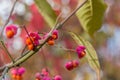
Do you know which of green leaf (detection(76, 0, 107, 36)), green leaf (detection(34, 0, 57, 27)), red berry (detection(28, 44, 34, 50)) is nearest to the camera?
red berry (detection(28, 44, 34, 50))

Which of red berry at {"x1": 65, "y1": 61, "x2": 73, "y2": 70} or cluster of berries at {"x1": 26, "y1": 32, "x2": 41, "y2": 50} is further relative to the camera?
red berry at {"x1": 65, "y1": 61, "x2": 73, "y2": 70}

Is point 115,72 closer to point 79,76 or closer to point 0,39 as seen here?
point 79,76

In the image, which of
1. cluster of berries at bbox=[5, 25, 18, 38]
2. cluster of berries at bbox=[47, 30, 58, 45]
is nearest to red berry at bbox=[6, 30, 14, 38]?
cluster of berries at bbox=[5, 25, 18, 38]

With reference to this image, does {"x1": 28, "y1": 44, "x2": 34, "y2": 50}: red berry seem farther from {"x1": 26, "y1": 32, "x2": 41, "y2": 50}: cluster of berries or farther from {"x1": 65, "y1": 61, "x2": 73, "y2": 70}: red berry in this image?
{"x1": 65, "y1": 61, "x2": 73, "y2": 70}: red berry

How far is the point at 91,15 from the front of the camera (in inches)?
54.7

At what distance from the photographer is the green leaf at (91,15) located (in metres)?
1.36

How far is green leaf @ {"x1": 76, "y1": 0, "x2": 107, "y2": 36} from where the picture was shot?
1.36 metres

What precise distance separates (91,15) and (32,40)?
0.29 metres

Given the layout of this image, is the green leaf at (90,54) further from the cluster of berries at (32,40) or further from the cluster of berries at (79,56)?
the cluster of berries at (32,40)

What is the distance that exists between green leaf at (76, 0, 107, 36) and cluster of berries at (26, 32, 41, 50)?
0.72 feet

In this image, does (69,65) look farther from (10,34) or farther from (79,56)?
(10,34)

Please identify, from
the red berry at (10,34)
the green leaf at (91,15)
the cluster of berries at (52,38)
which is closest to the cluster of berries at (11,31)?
the red berry at (10,34)

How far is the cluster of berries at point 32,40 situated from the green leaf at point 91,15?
8.6 inches

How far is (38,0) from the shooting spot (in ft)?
4.14
